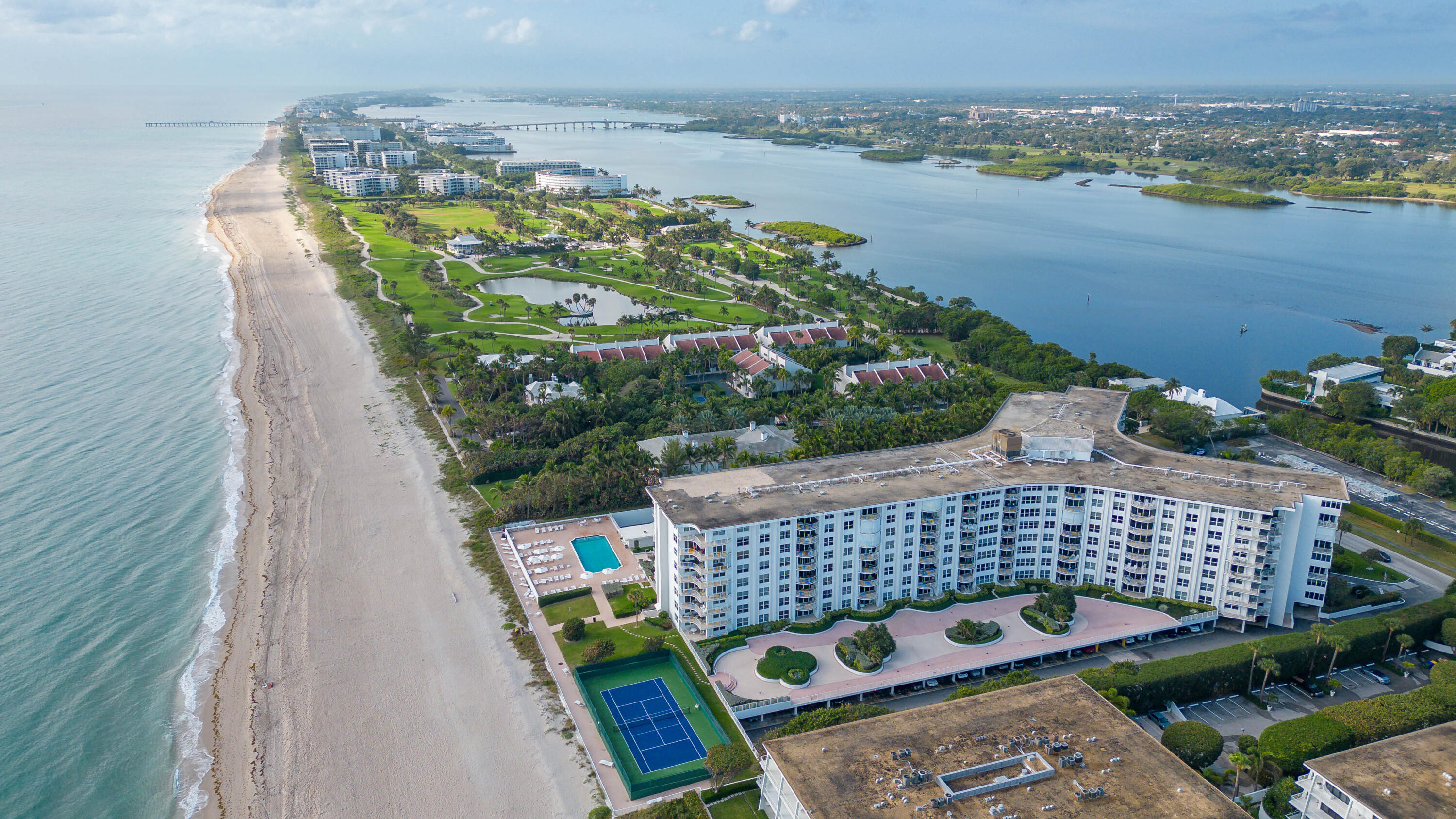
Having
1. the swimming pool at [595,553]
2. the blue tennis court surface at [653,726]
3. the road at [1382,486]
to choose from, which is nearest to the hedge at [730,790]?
the blue tennis court surface at [653,726]

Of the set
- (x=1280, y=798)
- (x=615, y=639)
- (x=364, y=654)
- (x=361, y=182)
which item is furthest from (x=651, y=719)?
(x=361, y=182)

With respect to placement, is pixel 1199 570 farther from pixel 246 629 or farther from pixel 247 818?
pixel 246 629

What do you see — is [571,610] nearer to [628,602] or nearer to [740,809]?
[628,602]

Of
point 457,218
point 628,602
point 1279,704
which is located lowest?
point 1279,704

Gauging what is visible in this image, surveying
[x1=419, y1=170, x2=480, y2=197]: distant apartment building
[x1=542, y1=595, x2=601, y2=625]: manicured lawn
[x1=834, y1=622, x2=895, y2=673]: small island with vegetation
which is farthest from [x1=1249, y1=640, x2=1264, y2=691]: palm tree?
[x1=419, y1=170, x2=480, y2=197]: distant apartment building

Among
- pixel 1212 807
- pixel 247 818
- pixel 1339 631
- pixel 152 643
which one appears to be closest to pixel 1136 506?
pixel 1339 631

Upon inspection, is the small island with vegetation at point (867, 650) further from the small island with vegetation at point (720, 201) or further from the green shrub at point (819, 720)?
the small island with vegetation at point (720, 201)
